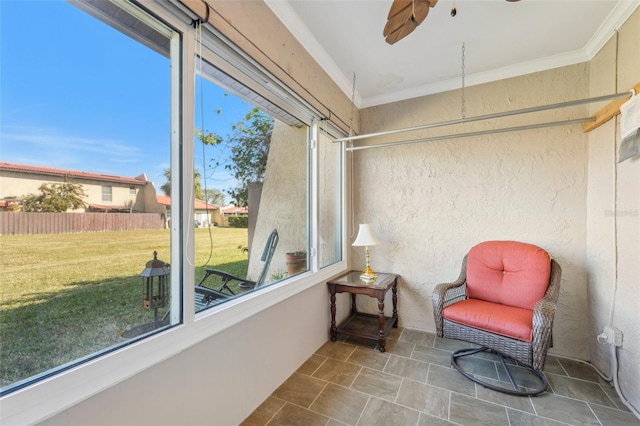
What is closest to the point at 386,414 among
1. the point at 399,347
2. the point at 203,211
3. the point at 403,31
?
the point at 399,347

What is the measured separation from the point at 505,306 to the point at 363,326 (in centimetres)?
131

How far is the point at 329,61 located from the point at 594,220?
104 inches

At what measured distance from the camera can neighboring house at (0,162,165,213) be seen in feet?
2.69

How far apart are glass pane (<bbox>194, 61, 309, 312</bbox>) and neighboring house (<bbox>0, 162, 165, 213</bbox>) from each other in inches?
9.7

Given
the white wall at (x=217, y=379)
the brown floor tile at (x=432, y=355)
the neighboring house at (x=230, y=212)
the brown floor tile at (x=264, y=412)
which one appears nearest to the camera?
the white wall at (x=217, y=379)

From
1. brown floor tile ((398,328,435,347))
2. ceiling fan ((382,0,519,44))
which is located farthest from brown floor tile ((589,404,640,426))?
ceiling fan ((382,0,519,44))

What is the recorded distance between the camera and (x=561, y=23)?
6.38 feet

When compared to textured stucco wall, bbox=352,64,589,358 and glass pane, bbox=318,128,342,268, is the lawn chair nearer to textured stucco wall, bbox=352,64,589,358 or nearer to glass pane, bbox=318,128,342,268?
glass pane, bbox=318,128,342,268

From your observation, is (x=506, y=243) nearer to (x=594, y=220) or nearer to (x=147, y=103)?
(x=594, y=220)

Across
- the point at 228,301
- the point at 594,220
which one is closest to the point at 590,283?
the point at 594,220

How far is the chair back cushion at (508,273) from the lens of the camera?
214 centimetres

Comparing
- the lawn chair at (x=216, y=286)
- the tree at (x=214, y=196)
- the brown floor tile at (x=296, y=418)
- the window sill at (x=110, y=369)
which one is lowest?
the brown floor tile at (x=296, y=418)

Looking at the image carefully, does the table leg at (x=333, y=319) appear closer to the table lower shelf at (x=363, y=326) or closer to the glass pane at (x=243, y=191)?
the table lower shelf at (x=363, y=326)

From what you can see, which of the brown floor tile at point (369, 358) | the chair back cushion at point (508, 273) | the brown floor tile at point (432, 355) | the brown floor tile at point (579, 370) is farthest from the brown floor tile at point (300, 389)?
the brown floor tile at point (579, 370)
